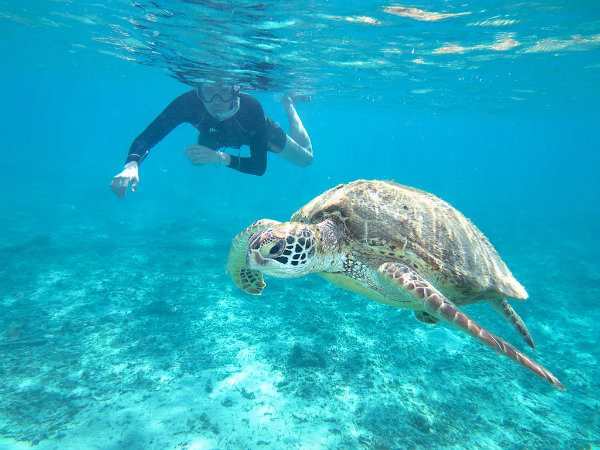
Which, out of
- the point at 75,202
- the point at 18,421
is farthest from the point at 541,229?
the point at 75,202

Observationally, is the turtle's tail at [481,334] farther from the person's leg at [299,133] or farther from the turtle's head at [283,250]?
the person's leg at [299,133]

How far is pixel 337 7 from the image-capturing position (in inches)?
380

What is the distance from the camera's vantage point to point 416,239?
3.66m

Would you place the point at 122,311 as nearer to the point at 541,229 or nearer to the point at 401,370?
the point at 401,370

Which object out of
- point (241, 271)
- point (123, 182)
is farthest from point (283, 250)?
point (123, 182)

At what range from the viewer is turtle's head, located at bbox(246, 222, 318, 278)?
280 centimetres

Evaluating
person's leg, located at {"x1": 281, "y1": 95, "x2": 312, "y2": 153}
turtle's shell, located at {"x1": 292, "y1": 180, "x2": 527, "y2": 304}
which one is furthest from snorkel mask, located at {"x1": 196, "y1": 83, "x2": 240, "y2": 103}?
turtle's shell, located at {"x1": 292, "y1": 180, "x2": 527, "y2": 304}

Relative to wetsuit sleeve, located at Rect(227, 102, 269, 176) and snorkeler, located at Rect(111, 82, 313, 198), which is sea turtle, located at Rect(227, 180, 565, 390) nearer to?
wetsuit sleeve, located at Rect(227, 102, 269, 176)

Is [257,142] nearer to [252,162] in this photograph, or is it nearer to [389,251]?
[252,162]

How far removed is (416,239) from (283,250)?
1.66 meters

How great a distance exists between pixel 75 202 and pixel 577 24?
84.9 ft

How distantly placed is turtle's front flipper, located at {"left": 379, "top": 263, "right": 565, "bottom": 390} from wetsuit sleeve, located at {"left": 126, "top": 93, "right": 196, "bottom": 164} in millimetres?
4980

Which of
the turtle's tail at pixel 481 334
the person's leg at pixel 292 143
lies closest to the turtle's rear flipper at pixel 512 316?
the turtle's tail at pixel 481 334

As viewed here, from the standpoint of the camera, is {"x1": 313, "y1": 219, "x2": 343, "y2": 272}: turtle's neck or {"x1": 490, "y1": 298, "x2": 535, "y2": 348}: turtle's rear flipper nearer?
{"x1": 313, "y1": 219, "x2": 343, "y2": 272}: turtle's neck
